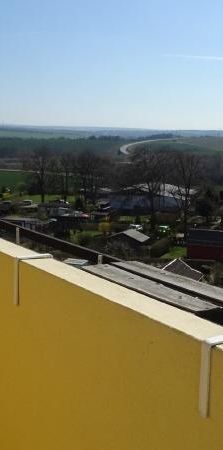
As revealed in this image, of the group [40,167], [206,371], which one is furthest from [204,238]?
[206,371]

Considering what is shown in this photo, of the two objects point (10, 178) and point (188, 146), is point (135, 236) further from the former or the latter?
point (188, 146)

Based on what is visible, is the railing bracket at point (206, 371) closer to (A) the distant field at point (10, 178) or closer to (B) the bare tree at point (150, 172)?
(B) the bare tree at point (150, 172)

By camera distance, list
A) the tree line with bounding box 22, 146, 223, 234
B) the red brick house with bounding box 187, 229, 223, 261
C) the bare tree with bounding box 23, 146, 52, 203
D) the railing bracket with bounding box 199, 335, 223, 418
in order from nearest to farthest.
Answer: the railing bracket with bounding box 199, 335, 223, 418 → the red brick house with bounding box 187, 229, 223, 261 → the tree line with bounding box 22, 146, 223, 234 → the bare tree with bounding box 23, 146, 52, 203

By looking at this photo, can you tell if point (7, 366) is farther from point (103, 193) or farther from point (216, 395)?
point (103, 193)

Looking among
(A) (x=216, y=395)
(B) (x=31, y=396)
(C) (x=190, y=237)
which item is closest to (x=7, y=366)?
(B) (x=31, y=396)

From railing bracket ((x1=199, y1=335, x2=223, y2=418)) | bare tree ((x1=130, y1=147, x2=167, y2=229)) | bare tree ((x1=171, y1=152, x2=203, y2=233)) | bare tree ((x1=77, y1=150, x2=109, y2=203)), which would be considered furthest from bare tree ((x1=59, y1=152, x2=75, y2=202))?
railing bracket ((x1=199, y1=335, x2=223, y2=418))

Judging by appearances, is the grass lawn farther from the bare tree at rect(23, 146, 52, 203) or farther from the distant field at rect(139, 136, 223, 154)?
the distant field at rect(139, 136, 223, 154)

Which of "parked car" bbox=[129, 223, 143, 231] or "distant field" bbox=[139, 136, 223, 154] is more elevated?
"distant field" bbox=[139, 136, 223, 154]
